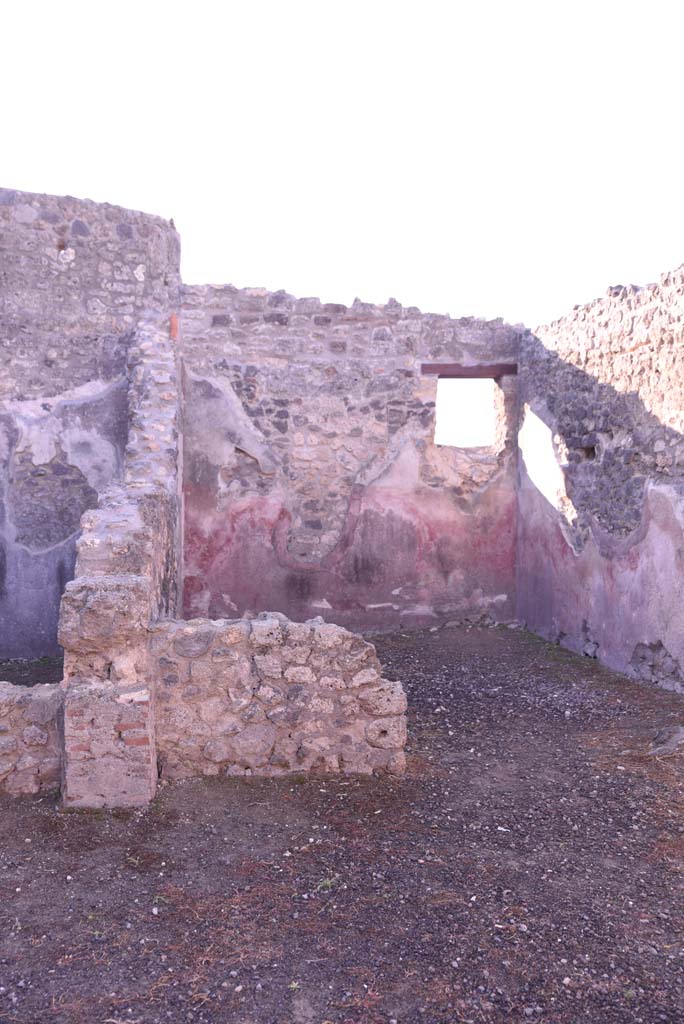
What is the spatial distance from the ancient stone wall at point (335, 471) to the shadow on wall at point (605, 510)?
1.44ft

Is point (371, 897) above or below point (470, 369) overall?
below

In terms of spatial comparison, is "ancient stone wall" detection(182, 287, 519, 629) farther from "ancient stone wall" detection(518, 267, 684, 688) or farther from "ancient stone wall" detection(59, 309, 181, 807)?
"ancient stone wall" detection(59, 309, 181, 807)

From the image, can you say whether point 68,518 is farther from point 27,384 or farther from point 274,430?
point 274,430

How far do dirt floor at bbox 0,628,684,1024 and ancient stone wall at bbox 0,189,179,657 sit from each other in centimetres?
300

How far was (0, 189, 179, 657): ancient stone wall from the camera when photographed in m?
6.55

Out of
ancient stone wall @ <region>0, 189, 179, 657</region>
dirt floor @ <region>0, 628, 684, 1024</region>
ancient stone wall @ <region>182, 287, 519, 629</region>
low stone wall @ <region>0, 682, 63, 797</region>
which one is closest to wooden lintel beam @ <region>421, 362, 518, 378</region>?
ancient stone wall @ <region>182, 287, 519, 629</region>

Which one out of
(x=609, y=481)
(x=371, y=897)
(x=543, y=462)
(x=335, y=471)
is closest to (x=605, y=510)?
(x=609, y=481)

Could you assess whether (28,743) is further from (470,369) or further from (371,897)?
(470,369)

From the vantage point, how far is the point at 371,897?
313 cm

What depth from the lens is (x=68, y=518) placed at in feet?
21.9

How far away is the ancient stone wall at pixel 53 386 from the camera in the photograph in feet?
21.5

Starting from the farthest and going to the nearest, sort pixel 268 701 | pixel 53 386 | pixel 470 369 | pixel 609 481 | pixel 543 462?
1. pixel 470 369
2. pixel 543 462
3. pixel 53 386
4. pixel 609 481
5. pixel 268 701

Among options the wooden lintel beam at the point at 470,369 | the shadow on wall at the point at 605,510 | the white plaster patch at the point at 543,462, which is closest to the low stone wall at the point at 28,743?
the shadow on wall at the point at 605,510

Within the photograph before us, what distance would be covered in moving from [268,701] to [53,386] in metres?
3.80
